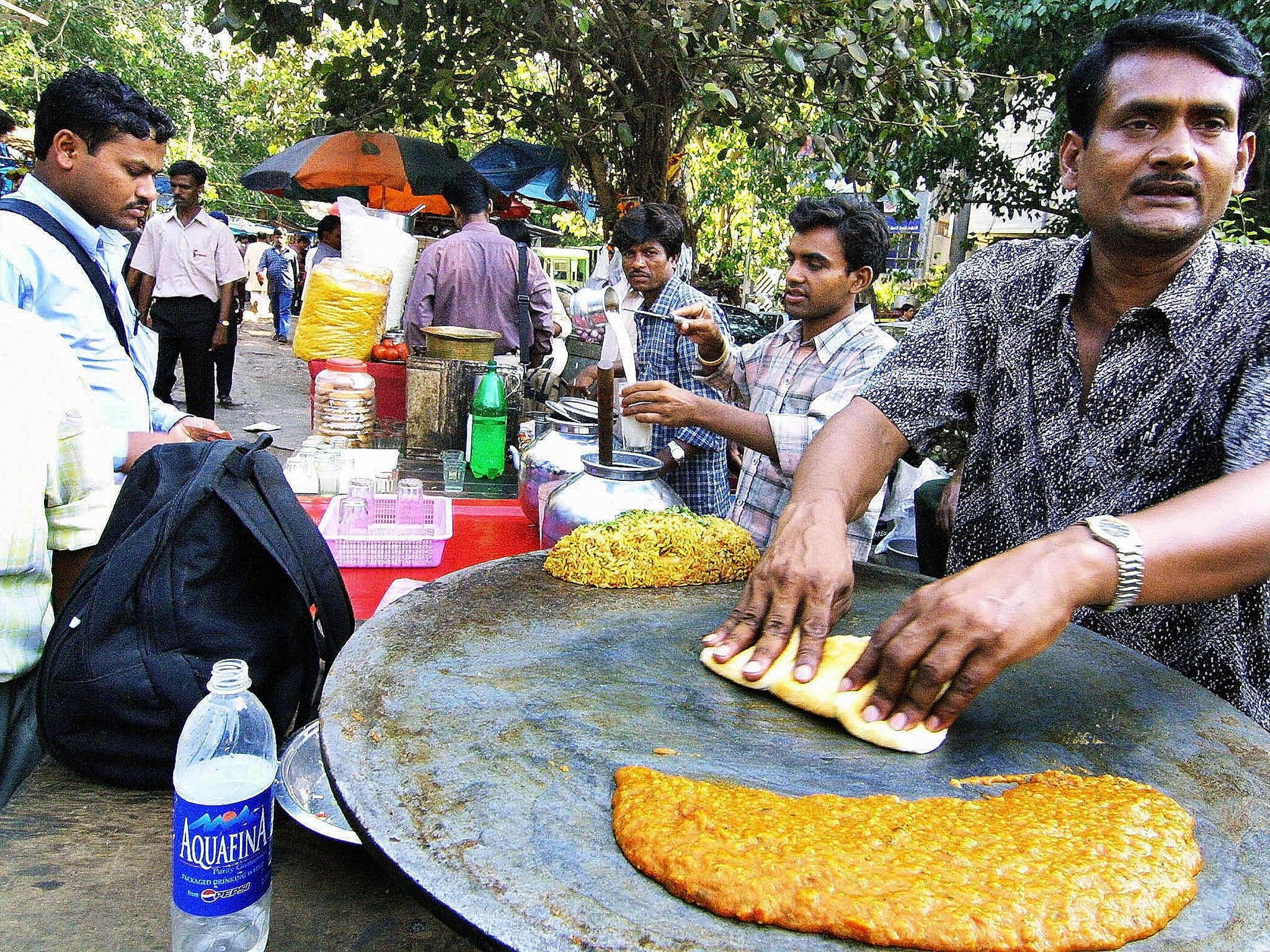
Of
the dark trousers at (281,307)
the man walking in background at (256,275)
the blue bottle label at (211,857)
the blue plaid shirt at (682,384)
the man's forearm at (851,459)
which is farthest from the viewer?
the man walking in background at (256,275)

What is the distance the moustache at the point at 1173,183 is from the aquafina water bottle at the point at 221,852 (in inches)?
64.9

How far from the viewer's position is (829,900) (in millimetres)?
865

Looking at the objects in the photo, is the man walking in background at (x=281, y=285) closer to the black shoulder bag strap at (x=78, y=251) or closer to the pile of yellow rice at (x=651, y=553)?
the black shoulder bag strap at (x=78, y=251)

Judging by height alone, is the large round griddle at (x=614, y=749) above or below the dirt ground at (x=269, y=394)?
above

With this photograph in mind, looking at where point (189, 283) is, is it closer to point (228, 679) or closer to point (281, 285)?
point (228, 679)

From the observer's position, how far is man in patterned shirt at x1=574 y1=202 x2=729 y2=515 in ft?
11.7

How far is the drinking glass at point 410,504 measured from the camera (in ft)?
8.55

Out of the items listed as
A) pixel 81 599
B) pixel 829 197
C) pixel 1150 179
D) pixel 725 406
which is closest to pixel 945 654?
pixel 1150 179

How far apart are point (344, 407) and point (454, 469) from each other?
606 millimetres

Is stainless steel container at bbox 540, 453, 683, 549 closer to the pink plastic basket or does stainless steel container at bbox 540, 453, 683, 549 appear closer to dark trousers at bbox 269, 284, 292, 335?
the pink plastic basket

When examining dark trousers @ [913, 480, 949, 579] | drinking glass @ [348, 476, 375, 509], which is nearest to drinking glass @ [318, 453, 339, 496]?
drinking glass @ [348, 476, 375, 509]

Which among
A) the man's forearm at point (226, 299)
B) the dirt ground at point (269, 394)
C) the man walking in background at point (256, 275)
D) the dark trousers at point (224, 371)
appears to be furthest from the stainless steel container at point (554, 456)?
the man walking in background at point (256, 275)

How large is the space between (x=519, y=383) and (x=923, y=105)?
2.77 m

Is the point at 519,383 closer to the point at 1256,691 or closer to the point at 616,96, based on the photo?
the point at 616,96
